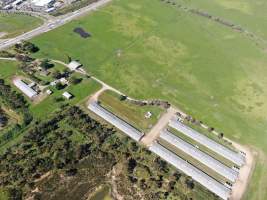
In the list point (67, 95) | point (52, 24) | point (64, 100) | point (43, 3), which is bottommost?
point (64, 100)

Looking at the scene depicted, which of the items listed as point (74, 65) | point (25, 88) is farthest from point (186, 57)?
point (25, 88)

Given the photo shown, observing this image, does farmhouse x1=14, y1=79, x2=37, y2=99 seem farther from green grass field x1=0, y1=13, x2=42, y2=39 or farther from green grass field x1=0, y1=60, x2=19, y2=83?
A: green grass field x1=0, y1=13, x2=42, y2=39

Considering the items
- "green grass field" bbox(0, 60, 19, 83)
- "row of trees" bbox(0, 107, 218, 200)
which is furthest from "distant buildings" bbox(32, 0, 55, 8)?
"row of trees" bbox(0, 107, 218, 200)

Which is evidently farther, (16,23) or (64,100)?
(16,23)

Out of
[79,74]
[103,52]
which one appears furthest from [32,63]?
[103,52]

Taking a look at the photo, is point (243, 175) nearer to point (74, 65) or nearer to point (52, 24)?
point (74, 65)

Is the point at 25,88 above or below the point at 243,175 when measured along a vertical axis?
below
